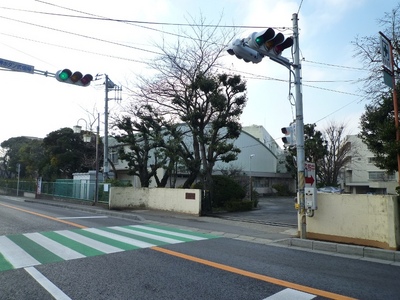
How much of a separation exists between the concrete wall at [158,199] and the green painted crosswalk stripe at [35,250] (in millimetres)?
9333

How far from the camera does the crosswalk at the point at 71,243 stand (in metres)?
6.78

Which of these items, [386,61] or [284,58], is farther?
[284,58]

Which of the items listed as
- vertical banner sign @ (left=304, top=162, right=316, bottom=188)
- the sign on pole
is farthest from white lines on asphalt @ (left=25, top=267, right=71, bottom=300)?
vertical banner sign @ (left=304, top=162, right=316, bottom=188)

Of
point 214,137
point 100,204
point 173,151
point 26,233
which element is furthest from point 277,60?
point 100,204

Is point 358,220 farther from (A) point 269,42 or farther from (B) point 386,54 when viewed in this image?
(A) point 269,42

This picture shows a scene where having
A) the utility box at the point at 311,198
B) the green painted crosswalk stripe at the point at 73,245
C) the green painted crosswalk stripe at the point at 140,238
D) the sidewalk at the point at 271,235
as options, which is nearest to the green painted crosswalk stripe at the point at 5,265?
the green painted crosswalk stripe at the point at 73,245

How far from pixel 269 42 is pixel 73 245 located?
7.32 meters

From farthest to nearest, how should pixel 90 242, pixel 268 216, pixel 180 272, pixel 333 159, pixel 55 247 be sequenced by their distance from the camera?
pixel 333 159, pixel 268 216, pixel 90 242, pixel 55 247, pixel 180 272

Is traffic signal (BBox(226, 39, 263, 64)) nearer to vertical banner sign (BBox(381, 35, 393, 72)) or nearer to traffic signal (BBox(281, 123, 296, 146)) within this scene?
traffic signal (BBox(281, 123, 296, 146))

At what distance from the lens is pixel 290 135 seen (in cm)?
995

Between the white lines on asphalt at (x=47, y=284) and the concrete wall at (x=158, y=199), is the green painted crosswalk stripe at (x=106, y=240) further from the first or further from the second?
the concrete wall at (x=158, y=199)

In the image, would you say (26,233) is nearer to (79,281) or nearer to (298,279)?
(79,281)

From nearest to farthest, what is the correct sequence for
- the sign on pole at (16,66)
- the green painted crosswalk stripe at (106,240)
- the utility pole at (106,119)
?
1. the green painted crosswalk stripe at (106,240)
2. the sign on pole at (16,66)
3. the utility pole at (106,119)

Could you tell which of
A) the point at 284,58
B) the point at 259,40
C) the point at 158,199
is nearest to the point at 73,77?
the point at 259,40
